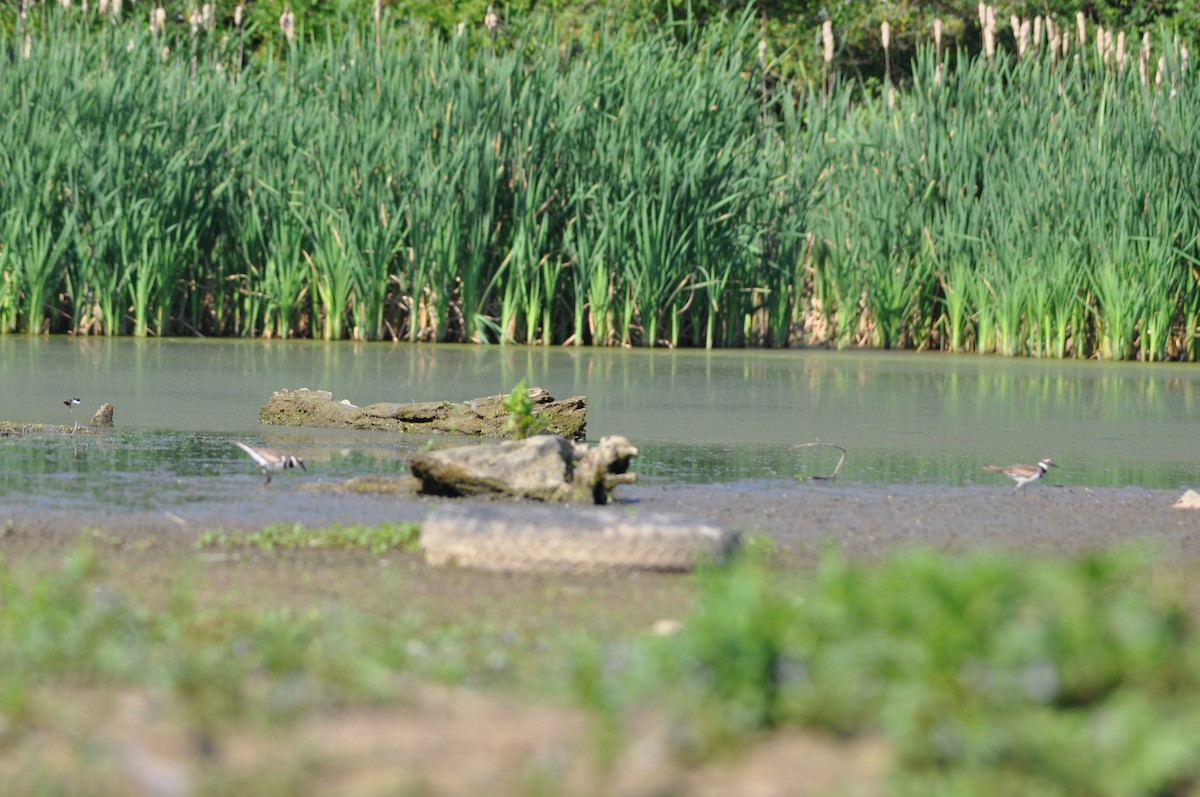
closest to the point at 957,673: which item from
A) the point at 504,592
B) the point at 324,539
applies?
the point at 504,592

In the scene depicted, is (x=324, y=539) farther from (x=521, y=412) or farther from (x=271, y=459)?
(x=521, y=412)

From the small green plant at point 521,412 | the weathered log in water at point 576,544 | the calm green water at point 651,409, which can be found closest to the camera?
the weathered log in water at point 576,544

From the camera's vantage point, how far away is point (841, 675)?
2820 mm

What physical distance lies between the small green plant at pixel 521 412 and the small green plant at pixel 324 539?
2.02 m

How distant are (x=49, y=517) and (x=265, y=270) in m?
8.95

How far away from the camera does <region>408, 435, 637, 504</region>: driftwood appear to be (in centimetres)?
561

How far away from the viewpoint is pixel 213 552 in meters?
4.52

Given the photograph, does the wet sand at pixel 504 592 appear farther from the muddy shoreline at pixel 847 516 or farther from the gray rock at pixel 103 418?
the gray rock at pixel 103 418

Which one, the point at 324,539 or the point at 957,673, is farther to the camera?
the point at 324,539

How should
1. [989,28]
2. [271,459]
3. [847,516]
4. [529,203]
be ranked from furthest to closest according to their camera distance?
[989,28], [529,203], [271,459], [847,516]

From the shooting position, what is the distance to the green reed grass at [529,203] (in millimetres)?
13102

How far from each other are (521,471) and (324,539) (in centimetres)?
108

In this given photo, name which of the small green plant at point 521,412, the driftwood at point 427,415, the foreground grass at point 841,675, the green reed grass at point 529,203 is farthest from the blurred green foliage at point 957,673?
the green reed grass at point 529,203

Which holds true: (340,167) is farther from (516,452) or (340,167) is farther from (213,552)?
(213,552)
